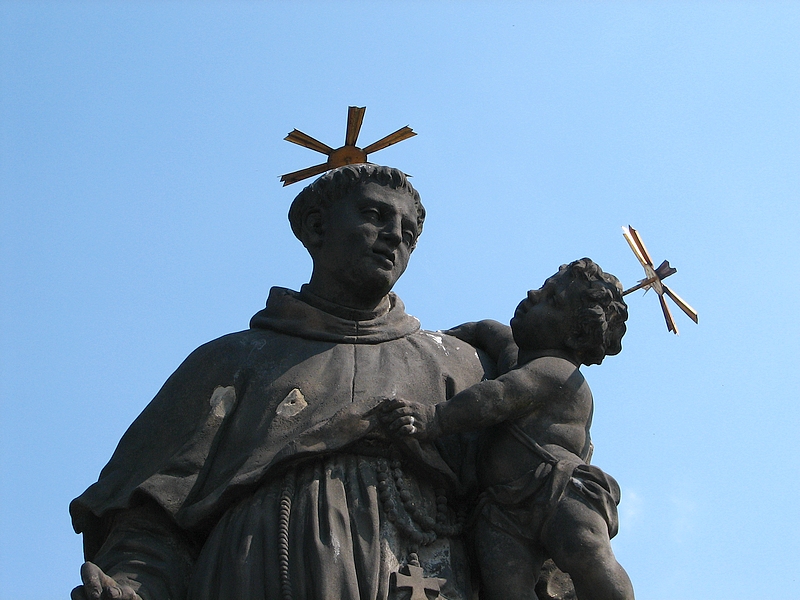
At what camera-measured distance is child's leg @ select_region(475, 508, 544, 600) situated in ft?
25.7

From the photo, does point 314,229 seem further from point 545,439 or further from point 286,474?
point 545,439

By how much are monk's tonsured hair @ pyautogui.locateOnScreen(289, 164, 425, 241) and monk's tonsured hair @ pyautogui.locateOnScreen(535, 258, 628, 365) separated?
1.03 meters

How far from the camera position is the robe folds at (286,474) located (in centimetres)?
764

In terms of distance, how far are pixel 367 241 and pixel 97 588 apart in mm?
2437

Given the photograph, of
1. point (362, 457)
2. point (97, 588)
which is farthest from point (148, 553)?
point (362, 457)

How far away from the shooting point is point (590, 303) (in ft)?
27.2

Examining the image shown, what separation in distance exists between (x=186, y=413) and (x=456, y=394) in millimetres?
1443

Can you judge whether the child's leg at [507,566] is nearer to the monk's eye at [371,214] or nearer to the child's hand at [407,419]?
the child's hand at [407,419]

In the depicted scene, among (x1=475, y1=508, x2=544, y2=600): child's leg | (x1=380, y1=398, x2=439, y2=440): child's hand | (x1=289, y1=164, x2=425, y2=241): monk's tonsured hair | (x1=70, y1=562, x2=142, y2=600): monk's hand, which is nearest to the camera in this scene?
(x1=70, y1=562, x2=142, y2=600): monk's hand

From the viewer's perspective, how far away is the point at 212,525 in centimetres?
798

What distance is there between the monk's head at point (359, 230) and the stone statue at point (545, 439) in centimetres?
78

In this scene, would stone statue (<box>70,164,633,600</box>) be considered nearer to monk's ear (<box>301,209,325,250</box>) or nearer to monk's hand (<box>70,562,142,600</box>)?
monk's hand (<box>70,562,142,600</box>)

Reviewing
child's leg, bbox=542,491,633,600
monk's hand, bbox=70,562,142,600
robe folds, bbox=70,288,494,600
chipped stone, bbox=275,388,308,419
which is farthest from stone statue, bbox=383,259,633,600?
monk's hand, bbox=70,562,142,600

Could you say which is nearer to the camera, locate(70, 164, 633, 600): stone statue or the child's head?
locate(70, 164, 633, 600): stone statue
